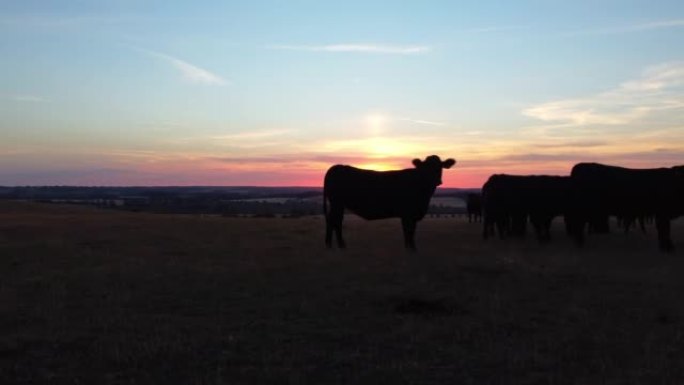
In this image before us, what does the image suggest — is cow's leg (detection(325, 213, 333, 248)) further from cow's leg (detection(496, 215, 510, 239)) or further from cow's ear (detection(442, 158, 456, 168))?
cow's leg (detection(496, 215, 510, 239))

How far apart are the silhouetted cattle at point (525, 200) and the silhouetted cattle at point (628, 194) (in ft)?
5.27

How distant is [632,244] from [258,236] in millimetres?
12705

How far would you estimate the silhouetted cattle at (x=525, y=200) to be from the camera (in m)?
24.6

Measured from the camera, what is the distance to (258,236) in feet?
86.4

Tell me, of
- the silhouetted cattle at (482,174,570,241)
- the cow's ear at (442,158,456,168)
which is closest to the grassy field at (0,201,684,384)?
the cow's ear at (442,158,456,168)

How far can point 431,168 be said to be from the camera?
2166 centimetres

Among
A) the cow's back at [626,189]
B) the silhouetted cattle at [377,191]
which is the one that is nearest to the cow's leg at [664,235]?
the cow's back at [626,189]

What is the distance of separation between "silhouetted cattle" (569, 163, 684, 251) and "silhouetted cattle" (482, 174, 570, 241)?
1.61 meters

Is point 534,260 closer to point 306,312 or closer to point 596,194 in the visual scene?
point 596,194

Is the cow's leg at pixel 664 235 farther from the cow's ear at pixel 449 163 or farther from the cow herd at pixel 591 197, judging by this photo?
the cow's ear at pixel 449 163

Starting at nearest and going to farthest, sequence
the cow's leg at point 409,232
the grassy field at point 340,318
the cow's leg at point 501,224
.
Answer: the grassy field at point 340,318 → the cow's leg at point 409,232 → the cow's leg at point 501,224

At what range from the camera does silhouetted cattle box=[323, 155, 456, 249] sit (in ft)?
69.3

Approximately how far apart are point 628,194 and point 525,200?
4.19 metres

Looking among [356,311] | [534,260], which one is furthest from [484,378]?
[534,260]
